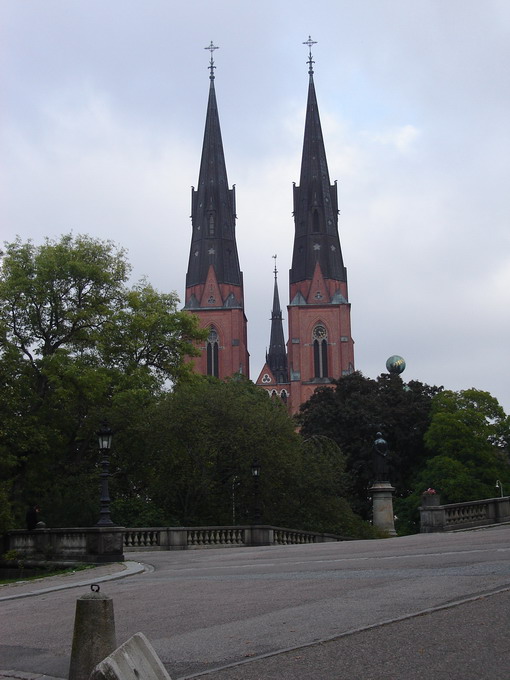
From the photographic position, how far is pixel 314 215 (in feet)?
350

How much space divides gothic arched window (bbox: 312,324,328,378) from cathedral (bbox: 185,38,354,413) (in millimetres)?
118

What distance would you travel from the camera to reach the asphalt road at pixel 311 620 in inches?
244

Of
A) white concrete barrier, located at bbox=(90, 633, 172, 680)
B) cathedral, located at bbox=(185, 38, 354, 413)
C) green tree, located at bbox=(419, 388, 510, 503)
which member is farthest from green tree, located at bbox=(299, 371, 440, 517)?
white concrete barrier, located at bbox=(90, 633, 172, 680)

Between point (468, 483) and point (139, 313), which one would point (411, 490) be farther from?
point (139, 313)

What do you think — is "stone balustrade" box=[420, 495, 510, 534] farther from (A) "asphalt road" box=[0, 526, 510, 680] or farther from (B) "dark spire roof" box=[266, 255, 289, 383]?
(B) "dark spire roof" box=[266, 255, 289, 383]

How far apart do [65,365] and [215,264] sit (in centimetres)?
7351

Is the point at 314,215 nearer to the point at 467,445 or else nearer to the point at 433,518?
the point at 467,445

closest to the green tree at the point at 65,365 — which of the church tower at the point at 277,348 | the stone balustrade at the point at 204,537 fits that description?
the stone balustrade at the point at 204,537

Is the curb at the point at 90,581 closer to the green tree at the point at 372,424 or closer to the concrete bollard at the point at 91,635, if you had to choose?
the concrete bollard at the point at 91,635

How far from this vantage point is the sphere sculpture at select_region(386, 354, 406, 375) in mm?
108188

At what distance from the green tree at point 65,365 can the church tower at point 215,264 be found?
209 feet


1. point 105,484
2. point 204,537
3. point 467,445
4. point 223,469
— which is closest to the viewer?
point 105,484

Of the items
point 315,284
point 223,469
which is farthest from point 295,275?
point 223,469

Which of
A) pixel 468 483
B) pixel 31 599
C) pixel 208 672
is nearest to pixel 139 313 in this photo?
pixel 468 483
